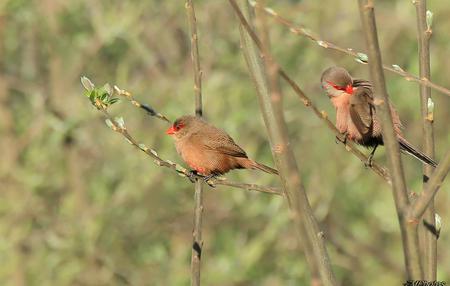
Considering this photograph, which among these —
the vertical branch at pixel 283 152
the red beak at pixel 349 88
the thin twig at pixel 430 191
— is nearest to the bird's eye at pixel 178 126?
the red beak at pixel 349 88

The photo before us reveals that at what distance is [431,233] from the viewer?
3125 mm

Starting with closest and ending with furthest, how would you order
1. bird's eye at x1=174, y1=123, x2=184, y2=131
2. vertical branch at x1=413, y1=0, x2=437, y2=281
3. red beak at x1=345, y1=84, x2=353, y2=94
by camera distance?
vertical branch at x1=413, y1=0, x2=437, y2=281 < red beak at x1=345, y1=84, x2=353, y2=94 < bird's eye at x1=174, y1=123, x2=184, y2=131

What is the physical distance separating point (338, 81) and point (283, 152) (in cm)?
331

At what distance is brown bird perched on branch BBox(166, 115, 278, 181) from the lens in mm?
6825

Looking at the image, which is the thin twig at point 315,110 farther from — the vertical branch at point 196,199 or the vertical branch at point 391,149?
the vertical branch at point 196,199

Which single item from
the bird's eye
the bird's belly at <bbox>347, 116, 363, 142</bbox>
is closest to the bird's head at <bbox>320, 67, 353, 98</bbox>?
the bird's belly at <bbox>347, 116, 363, 142</bbox>

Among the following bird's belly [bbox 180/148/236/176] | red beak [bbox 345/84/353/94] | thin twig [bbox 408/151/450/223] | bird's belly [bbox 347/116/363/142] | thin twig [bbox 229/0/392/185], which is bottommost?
thin twig [bbox 408/151/450/223]

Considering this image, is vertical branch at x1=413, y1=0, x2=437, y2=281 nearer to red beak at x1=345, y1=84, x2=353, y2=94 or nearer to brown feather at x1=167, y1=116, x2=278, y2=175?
red beak at x1=345, y1=84, x2=353, y2=94

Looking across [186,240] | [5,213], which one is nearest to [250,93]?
[186,240]

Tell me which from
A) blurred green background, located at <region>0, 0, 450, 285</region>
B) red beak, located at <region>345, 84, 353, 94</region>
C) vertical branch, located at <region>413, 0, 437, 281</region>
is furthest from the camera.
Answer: blurred green background, located at <region>0, 0, 450, 285</region>

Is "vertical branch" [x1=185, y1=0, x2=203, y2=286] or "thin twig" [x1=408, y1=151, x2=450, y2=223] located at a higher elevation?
"vertical branch" [x1=185, y1=0, x2=203, y2=286]

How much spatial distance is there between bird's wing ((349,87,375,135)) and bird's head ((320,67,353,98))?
7 cm

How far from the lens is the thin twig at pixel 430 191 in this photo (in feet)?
8.70

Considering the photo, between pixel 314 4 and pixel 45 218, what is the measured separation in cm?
405
